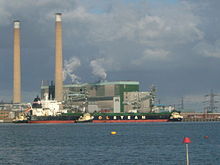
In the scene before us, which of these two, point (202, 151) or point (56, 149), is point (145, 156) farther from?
point (56, 149)

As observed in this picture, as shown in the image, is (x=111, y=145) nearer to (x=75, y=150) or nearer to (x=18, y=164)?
(x=75, y=150)

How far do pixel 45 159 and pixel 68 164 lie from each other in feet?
19.2

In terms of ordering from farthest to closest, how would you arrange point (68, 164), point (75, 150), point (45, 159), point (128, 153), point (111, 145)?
point (111, 145) < point (75, 150) < point (128, 153) < point (45, 159) < point (68, 164)

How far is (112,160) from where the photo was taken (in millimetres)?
62750

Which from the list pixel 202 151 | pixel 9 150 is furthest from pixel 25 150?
pixel 202 151

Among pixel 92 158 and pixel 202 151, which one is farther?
pixel 202 151

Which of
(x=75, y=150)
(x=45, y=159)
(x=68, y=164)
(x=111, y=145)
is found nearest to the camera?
(x=68, y=164)

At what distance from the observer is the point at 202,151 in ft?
237

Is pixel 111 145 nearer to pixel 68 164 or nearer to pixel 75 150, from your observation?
pixel 75 150

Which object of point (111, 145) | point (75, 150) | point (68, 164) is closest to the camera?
point (68, 164)

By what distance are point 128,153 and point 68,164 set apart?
12.6 meters

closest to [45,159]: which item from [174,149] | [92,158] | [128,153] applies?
[92,158]

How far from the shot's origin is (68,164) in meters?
59.7

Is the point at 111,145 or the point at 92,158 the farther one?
the point at 111,145
